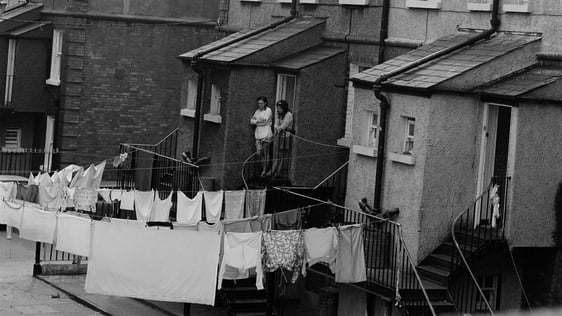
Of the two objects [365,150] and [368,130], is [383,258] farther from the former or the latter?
[368,130]

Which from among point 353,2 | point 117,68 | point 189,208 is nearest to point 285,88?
point 353,2

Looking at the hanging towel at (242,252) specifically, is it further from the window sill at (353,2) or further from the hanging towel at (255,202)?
the window sill at (353,2)

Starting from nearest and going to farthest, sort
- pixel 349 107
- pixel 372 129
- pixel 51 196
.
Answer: pixel 372 129, pixel 349 107, pixel 51 196

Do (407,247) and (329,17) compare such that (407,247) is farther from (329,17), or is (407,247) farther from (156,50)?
(156,50)

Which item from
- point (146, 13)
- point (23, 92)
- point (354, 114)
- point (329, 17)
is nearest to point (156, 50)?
point (146, 13)

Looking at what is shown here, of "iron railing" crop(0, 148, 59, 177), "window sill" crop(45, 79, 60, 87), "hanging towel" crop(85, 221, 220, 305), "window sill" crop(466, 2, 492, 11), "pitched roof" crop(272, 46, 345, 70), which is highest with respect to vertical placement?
"window sill" crop(466, 2, 492, 11)

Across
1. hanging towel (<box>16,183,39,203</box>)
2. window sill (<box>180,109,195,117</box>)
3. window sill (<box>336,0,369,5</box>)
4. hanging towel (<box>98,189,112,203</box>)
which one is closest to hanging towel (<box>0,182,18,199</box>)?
hanging towel (<box>16,183,39,203</box>)

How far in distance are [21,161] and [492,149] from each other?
19.5 metres

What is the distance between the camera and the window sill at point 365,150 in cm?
2609

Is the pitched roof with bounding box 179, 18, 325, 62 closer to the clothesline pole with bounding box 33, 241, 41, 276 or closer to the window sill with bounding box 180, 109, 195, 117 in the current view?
the window sill with bounding box 180, 109, 195, 117

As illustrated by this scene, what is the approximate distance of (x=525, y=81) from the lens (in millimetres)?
24016

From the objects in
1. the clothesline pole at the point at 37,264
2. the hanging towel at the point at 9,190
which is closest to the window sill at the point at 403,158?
the clothesline pole at the point at 37,264

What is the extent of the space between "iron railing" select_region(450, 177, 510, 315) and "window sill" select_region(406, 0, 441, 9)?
443 cm

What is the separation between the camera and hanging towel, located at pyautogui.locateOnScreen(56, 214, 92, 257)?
2666 cm
